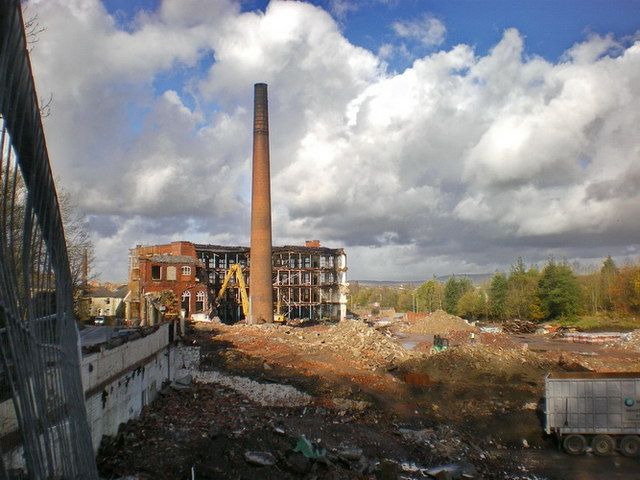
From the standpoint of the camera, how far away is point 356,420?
14.9m

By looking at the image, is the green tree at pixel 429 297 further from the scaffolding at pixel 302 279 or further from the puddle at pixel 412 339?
the puddle at pixel 412 339

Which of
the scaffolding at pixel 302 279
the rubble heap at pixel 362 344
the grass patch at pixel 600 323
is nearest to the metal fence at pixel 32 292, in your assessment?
the rubble heap at pixel 362 344

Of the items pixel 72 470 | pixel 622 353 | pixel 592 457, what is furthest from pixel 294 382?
pixel 622 353

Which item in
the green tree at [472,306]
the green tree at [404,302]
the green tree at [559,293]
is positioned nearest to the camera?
the green tree at [559,293]

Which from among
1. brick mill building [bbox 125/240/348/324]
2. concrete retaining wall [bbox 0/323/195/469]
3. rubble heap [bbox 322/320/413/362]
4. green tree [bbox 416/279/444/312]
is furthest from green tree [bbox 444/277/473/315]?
concrete retaining wall [bbox 0/323/195/469]

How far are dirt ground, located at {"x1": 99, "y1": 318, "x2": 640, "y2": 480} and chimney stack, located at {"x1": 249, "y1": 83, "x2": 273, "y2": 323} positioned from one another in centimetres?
1071

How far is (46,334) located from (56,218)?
766mm

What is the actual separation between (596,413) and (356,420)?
21.4 ft

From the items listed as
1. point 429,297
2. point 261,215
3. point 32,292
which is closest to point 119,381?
point 32,292

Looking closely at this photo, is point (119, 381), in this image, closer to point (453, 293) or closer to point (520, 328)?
point (520, 328)

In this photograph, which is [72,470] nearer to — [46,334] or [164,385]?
[46,334]

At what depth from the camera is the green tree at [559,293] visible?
5747 cm

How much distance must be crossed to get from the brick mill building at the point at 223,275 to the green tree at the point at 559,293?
2261 cm

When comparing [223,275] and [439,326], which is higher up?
[223,275]
